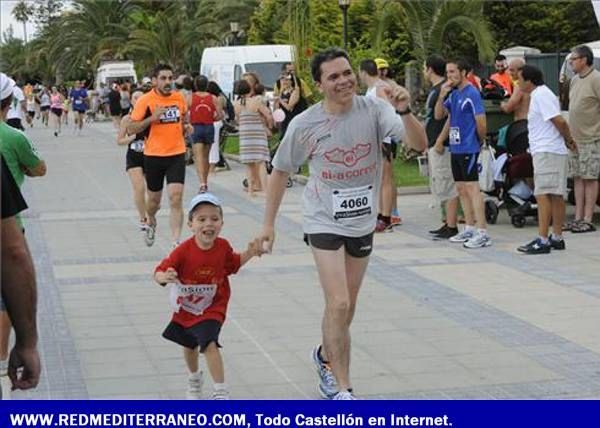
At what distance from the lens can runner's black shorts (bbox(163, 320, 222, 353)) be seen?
6117mm

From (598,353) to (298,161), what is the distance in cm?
242

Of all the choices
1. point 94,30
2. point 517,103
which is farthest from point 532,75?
point 94,30

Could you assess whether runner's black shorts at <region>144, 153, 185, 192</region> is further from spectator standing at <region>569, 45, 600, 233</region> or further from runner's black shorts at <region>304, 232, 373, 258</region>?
runner's black shorts at <region>304, 232, 373, 258</region>

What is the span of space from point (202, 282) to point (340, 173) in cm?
91

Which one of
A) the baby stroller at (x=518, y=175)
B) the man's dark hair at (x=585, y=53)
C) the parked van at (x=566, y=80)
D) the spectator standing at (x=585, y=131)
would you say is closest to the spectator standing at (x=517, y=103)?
the baby stroller at (x=518, y=175)

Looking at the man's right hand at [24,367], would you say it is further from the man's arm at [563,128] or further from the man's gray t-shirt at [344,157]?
the man's arm at [563,128]

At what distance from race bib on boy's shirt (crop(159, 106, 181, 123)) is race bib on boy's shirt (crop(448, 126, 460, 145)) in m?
2.68

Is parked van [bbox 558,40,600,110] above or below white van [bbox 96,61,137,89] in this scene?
above

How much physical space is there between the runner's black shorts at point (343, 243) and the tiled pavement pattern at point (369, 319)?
2.70 feet

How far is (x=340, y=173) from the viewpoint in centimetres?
614

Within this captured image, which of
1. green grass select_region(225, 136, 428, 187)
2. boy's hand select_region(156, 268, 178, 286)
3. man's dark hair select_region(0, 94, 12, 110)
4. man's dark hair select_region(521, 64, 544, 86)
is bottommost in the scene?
green grass select_region(225, 136, 428, 187)

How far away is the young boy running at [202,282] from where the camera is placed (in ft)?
20.1

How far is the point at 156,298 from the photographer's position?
9.33 meters

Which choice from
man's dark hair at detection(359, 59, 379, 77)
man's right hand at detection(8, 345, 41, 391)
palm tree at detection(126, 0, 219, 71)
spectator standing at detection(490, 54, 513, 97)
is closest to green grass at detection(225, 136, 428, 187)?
spectator standing at detection(490, 54, 513, 97)
